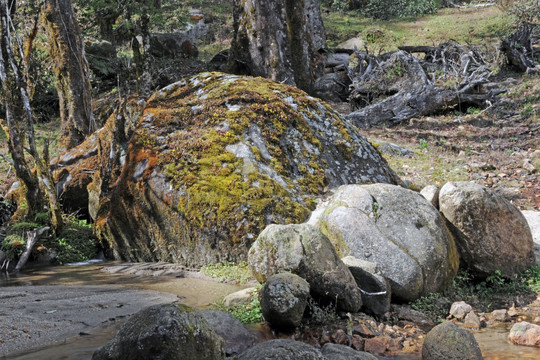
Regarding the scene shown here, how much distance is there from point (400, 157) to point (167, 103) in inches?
231

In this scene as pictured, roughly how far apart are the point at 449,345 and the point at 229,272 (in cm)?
270

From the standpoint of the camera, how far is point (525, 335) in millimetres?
4180

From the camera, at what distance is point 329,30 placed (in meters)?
27.4

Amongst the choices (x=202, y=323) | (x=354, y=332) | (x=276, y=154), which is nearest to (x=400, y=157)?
(x=276, y=154)

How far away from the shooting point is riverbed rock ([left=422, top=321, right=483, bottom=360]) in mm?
3639

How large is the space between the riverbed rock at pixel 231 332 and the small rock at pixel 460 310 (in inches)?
86.6

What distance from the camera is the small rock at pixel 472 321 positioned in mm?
4594

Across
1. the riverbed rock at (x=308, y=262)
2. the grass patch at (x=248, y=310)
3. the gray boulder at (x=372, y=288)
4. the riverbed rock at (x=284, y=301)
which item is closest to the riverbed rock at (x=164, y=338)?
the riverbed rock at (x=284, y=301)

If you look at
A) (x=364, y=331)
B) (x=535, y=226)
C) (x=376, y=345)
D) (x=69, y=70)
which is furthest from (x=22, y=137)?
(x=535, y=226)

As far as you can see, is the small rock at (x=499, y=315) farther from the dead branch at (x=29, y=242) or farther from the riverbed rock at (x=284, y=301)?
the dead branch at (x=29, y=242)

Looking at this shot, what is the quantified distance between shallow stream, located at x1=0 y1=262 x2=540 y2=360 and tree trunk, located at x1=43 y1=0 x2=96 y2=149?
524 centimetres

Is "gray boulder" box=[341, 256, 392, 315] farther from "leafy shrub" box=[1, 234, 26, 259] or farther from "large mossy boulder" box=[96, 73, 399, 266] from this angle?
"leafy shrub" box=[1, 234, 26, 259]

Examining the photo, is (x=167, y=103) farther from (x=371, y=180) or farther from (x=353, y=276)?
(x=353, y=276)

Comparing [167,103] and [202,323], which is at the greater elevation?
[167,103]
